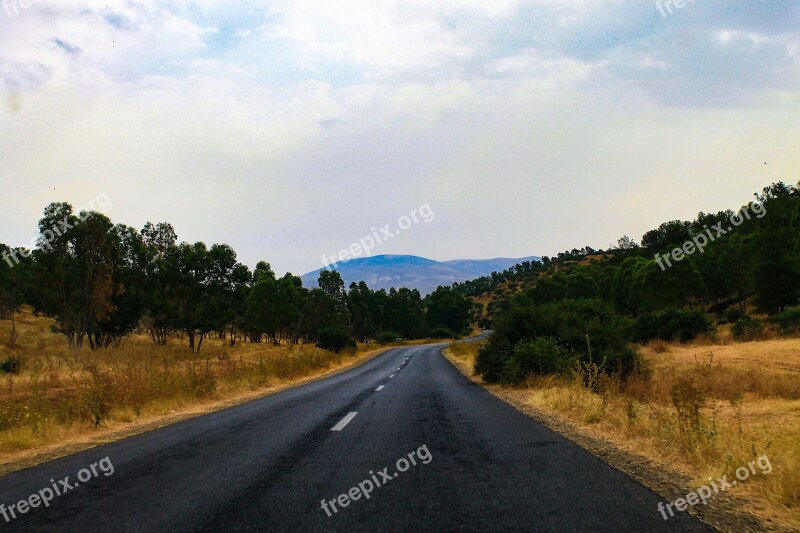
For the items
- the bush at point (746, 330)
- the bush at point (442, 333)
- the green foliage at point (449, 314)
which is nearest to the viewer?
the bush at point (746, 330)

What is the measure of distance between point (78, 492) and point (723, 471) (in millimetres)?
6472

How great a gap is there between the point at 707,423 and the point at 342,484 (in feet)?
19.3

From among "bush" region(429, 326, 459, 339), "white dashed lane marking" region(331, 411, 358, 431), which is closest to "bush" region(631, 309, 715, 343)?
"white dashed lane marking" region(331, 411, 358, 431)

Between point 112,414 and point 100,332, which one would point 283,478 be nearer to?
point 112,414

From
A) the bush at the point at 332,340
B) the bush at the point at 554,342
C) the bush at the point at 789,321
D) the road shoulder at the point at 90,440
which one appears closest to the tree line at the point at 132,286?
the bush at the point at 332,340

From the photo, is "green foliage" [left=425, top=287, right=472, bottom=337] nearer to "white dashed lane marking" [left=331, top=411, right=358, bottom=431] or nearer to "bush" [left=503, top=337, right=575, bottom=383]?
"bush" [left=503, top=337, right=575, bottom=383]

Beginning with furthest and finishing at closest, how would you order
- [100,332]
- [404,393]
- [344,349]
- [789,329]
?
[344,349]
[100,332]
[789,329]
[404,393]

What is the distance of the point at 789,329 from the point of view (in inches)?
1309

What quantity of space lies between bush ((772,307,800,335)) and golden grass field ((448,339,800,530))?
51.8ft

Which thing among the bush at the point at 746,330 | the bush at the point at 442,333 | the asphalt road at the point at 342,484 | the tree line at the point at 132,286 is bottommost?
the bush at the point at 442,333

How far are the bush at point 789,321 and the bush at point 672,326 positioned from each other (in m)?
4.10

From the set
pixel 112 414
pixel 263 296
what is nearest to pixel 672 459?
pixel 112 414

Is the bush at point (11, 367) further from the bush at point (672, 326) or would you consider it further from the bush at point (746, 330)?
the bush at point (746, 330)

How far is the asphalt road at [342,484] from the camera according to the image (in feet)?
13.8
